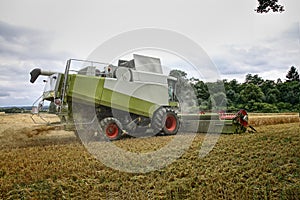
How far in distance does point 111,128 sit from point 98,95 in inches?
41.7

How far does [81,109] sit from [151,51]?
2.88m

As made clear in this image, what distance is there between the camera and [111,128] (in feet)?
27.1

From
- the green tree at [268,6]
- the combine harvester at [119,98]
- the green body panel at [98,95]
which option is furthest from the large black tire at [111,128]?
the green tree at [268,6]

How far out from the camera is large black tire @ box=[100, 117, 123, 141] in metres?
8.09

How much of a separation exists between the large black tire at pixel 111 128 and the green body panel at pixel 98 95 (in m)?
0.45

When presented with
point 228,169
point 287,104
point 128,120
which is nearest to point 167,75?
point 128,120

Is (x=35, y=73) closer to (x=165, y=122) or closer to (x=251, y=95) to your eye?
(x=165, y=122)

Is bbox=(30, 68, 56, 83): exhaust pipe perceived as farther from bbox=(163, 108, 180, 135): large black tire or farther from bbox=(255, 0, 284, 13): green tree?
bbox=(255, 0, 284, 13): green tree

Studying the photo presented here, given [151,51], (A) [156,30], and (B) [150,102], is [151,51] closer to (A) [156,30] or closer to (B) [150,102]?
(A) [156,30]

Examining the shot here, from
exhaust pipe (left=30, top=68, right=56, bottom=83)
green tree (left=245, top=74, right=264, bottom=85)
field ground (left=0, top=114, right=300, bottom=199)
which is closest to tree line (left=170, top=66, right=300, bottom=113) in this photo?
green tree (left=245, top=74, right=264, bottom=85)

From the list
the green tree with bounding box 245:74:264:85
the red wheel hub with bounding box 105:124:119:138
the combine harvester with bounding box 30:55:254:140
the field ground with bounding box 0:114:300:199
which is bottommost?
the field ground with bounding box 0:114:300:199

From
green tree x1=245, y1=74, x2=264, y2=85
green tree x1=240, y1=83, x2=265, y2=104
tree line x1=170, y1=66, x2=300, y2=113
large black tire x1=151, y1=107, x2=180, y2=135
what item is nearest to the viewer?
large black tire x1=151, y1=107, x2=180, y2=135

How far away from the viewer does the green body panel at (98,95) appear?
7801 mm

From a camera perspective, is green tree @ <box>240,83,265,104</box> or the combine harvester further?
green tree @ <box>240,83,265,104</box>
